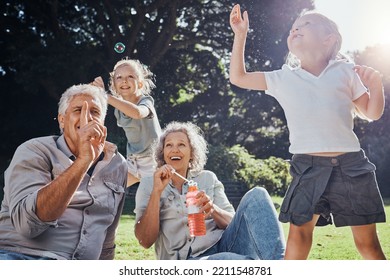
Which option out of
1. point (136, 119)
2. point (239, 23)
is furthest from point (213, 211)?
point (136, 119)

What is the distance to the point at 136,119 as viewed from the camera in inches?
91.4

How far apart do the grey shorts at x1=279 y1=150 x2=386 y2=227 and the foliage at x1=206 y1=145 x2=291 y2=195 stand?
4.12 meters

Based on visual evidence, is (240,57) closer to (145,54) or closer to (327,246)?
(327,246)

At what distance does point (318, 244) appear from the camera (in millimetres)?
2348

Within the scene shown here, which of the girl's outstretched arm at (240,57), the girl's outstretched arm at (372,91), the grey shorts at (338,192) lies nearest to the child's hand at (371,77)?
the girl's outstretched arm at (372,91)

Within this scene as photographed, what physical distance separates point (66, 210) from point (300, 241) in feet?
2.02

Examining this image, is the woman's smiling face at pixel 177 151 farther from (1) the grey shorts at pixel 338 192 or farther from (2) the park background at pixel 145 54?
(2) the park background at pixel 145 54

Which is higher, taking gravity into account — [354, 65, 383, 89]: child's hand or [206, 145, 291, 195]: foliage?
[354, 65, 383, 89]: child's hand

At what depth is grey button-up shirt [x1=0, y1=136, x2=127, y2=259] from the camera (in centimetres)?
122

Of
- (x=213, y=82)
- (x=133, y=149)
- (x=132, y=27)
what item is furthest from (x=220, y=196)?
(x=213, y=82)

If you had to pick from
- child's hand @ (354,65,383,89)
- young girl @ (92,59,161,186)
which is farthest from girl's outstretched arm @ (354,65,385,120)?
young girl @ (92,59,161,186)

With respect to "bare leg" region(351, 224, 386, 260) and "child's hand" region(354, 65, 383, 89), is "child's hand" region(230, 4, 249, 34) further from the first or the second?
"bare leg" region(351, 224, 386, 260)
